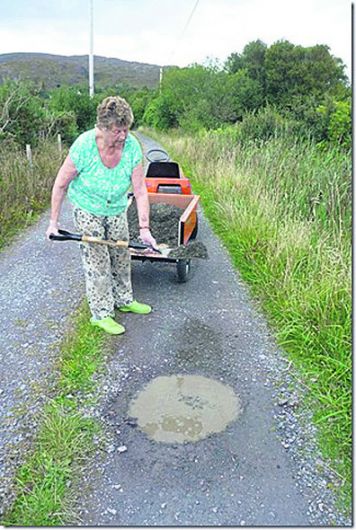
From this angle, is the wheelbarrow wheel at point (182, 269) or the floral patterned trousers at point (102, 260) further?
the wheelbarrow wheel at point (182, 269)

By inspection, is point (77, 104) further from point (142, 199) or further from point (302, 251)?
point (142, 199)

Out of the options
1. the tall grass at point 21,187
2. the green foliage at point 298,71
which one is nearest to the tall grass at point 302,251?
the tall grass at point 21,187

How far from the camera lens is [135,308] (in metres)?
4.68

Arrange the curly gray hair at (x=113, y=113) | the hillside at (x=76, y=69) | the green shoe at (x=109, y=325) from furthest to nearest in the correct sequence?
the hillside at (x=76, y=69) < the green shoe at (x=109, y=325) < the curly gray hair at (x=113, y=113)

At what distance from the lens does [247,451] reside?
2908 millimetres

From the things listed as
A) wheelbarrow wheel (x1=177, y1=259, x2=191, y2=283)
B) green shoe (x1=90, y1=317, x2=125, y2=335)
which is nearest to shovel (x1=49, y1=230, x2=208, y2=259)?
wheelbarrow wheel (x1=177, y1=259, x2=191, y2=283)

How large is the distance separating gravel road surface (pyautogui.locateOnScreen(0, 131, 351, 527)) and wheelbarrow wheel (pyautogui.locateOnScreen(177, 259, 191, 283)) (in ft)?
0.29

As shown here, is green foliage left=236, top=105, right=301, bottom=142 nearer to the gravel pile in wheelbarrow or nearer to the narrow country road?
the gravel pile in wheelbarrow

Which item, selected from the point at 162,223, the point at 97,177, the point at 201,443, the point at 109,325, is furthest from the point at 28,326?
the point at 162,223

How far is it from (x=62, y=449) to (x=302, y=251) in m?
3.27

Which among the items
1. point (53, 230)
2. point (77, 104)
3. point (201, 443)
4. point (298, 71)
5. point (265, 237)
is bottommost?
point (201, 443)

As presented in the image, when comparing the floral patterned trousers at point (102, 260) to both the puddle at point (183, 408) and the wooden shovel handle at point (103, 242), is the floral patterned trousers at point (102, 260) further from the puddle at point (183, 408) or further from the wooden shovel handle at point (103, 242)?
the puddle at point (183, 408)

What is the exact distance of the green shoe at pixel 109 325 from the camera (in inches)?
167

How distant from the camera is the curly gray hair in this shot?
3615 mm
